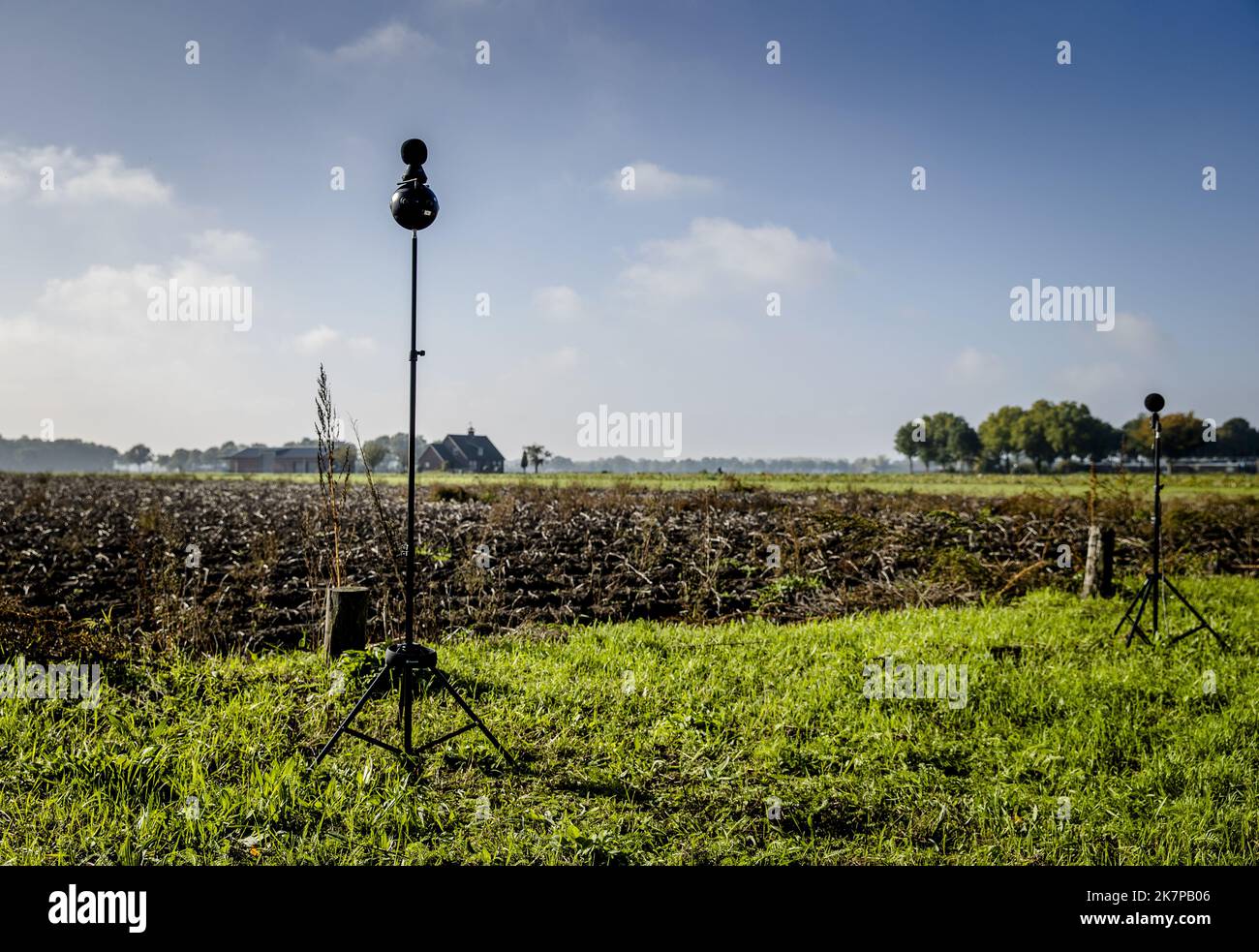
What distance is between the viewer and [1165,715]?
5539 millimetres

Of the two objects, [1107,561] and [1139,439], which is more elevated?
[1139,439]

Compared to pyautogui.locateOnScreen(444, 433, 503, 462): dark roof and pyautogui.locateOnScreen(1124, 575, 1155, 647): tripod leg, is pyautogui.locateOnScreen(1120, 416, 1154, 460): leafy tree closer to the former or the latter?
pyautogui.locateOnScreen(1124, 575, 1155, 647): tripod leg

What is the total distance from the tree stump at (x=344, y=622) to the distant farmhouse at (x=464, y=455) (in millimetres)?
60422

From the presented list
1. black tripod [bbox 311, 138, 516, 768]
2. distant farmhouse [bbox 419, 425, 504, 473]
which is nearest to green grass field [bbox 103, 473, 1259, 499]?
black tripod [bbox 311, 138, 516, 768]

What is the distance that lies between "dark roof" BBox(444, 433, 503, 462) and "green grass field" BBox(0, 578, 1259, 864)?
214 feet

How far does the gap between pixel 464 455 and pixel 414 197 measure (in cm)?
6646

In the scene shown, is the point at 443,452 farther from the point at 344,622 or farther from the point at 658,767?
the point at 658,767

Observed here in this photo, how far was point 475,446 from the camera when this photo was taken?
74875mm

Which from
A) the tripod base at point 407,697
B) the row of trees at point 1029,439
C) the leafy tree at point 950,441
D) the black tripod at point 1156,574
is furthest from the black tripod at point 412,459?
the leafy tree at point 950,441

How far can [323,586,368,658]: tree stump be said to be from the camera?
19.6ft

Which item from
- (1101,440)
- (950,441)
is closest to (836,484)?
(950,441)

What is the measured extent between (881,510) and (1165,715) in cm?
1294

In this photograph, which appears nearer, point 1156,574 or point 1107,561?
point 1156,574

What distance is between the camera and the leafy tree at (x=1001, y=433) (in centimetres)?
Result: 10094
